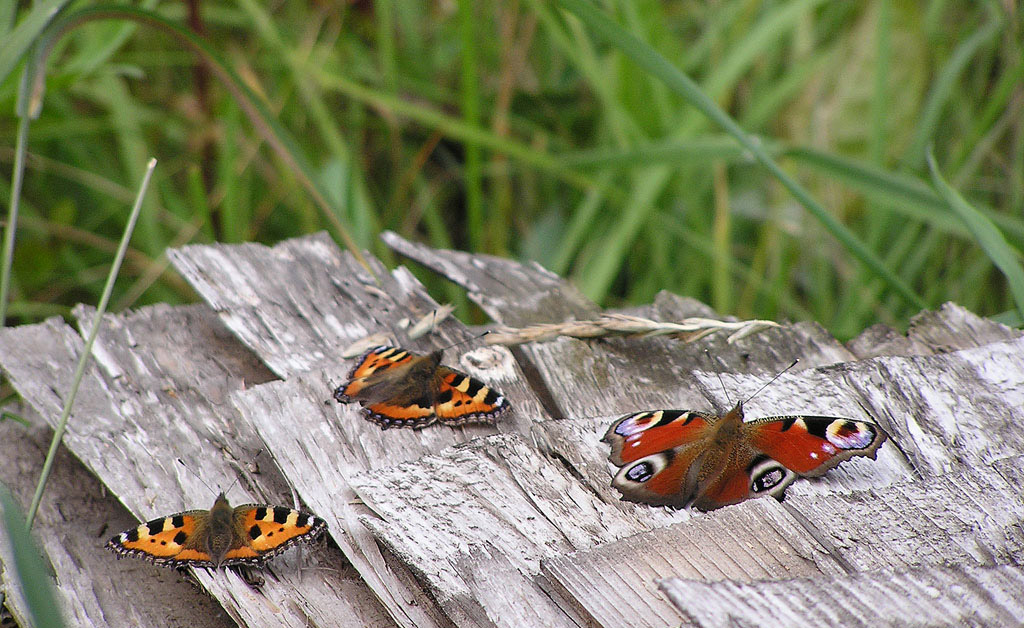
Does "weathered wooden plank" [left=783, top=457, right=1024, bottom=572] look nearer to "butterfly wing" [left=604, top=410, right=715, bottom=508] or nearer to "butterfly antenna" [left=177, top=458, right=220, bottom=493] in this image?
"butterfly wing" [left=604, top=410, right=715, bottom=508]

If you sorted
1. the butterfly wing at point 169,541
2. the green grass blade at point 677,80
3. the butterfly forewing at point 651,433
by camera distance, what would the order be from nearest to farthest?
the butterfly wing at point 169,541
the butterfly forewing at point 651,433
the green grass blade at point 677,80

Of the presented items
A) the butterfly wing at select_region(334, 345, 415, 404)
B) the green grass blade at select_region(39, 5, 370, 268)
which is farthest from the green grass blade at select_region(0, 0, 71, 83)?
the butterfly wing at select_region(334, 345, 415, 404)

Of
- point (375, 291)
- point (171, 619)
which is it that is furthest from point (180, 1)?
point (171, 619)

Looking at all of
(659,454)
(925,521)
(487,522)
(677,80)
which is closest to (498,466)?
(487,522)

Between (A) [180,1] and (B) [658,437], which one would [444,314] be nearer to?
(B) [658,437]

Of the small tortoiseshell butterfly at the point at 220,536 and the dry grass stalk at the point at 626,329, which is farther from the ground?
the dry grass stalk at the point at 626,329

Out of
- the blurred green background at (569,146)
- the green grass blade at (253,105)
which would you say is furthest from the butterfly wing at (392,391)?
the blurred green background at (569,146)

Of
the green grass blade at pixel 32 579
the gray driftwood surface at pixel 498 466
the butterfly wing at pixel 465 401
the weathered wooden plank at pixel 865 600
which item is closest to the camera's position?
the green grass blade at pixel 32 579

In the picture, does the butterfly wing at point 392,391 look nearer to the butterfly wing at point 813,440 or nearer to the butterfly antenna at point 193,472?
the butterfly antenna at point 193,472
